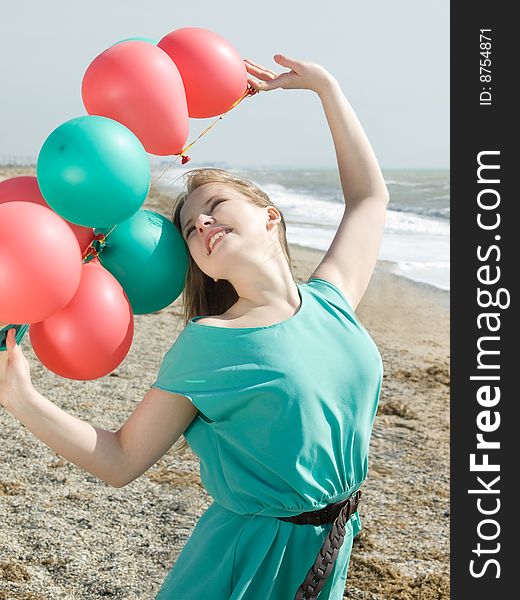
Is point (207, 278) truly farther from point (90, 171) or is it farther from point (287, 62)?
point (287, 62)

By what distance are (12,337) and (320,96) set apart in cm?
110

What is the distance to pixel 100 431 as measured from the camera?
6.00 ft

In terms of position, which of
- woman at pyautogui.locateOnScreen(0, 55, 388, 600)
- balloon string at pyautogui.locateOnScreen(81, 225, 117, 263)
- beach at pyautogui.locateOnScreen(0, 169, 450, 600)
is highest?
balloon string at pyautogui.locateOnScreen(81, 225, 117, 263)

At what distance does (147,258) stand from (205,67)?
0.57m

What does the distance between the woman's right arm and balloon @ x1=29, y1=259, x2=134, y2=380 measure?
0.38ft

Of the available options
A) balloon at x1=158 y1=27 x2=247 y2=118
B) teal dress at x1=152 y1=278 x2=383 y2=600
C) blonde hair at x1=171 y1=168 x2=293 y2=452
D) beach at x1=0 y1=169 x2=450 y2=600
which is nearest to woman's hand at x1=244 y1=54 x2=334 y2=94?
balloon at x1=158 y1=27 x2=247 y2=118

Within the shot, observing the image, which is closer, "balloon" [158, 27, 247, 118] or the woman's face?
the woman's face

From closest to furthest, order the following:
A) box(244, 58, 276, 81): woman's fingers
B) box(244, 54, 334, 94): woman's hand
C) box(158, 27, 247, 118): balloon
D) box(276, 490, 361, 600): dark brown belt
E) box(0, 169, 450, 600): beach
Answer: box(276, 490, 361, 600): dark brown belt, box(158, 27, 247, 118): balloon, box(244, 54, 334, 94): woman's hand, box(244, 58, 276, 81): woman's fingers, box(0, 169, 450, 600): beach

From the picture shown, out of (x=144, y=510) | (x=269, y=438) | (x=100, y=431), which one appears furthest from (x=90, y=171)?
(x=144, y=510)

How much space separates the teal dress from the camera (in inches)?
70.5

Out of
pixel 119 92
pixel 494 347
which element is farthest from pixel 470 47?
pixel 119 92

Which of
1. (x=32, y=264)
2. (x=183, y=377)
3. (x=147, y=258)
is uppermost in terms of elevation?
(x=32, y=264)

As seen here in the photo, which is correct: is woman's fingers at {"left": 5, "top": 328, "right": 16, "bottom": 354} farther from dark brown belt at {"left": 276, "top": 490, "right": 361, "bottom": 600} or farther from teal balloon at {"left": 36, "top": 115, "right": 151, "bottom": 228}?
dark brown belt at {"left": 276, "top": 490, "right": 361, "bottom": 600}

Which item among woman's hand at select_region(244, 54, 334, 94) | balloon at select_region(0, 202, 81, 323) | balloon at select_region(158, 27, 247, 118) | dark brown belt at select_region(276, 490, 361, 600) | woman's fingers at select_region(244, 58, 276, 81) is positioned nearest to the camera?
balloon at select_region(0, 202, 81, 323)
